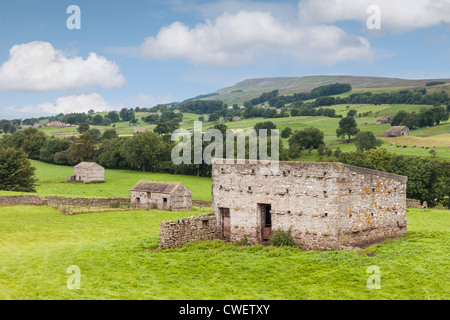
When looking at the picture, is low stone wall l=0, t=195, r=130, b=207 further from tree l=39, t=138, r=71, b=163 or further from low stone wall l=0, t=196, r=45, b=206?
tree l=39, t=138, r=71, b=163

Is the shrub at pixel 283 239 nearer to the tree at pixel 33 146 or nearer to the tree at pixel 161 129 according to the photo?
the tree at pixel 33 146

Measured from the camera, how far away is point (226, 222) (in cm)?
2291

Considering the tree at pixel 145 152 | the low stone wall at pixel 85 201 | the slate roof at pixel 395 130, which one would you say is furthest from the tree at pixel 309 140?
the low stone wall at pixel 85 201

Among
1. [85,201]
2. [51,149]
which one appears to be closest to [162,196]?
[85,201]

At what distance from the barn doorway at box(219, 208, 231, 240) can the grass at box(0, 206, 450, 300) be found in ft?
4.43

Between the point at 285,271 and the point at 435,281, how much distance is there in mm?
5110

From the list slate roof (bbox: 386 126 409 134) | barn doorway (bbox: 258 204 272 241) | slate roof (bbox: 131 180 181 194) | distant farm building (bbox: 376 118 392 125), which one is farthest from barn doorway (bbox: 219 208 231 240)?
distant farm building (bbox: 376 118 392 125)

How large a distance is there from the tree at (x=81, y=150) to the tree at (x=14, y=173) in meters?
35.0

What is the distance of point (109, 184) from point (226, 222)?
53545mm

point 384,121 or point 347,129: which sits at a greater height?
point 384,121

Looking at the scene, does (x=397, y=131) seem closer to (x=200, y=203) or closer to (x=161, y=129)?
(x=200, y=203)

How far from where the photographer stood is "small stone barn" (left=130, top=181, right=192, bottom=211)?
47938 mm

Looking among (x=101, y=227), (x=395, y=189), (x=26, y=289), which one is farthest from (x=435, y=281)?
(x=101, y=227)
